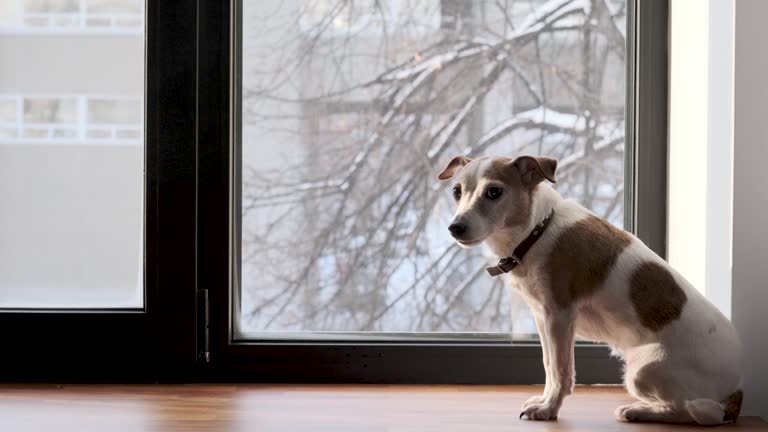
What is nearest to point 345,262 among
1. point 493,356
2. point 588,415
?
point 493,356

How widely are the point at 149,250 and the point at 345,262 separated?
419 millimetres

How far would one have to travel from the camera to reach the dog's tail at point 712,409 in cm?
151

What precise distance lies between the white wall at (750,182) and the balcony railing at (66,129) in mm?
1212

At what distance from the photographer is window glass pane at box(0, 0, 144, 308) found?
186 cm

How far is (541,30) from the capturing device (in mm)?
1917

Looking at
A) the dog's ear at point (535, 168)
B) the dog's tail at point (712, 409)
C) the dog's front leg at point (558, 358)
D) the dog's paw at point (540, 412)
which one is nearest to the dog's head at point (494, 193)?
the dog's ear at point (535, 168)

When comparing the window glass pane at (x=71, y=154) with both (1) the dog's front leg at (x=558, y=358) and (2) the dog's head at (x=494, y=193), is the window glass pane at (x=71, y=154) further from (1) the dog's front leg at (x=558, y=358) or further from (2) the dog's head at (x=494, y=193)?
(1) the dog's front leg at (x=558, y=358)

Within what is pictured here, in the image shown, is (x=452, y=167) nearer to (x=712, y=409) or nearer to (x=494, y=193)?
(x=494, y=193)

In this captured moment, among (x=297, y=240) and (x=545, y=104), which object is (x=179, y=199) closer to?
(x=297, y=240)

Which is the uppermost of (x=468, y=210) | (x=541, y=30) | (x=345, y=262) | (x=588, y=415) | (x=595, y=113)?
(x=541, y=30)

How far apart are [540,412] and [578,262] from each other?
279 mm

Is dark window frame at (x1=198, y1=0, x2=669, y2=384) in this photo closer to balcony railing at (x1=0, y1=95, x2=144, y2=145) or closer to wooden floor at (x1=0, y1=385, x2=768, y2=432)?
wooden floor at (x1=0, y1=385, x2=768, y2=432)

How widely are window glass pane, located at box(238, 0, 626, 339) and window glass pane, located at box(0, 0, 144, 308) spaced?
0.25 meters

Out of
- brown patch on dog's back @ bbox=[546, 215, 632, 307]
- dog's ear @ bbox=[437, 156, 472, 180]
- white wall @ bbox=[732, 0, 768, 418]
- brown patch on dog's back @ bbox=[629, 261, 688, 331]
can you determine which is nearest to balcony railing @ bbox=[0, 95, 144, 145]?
dog's ear @ bbox=[437, 156, 472, 180]
